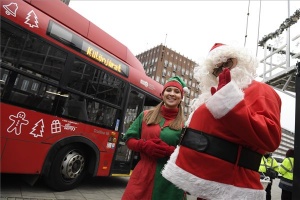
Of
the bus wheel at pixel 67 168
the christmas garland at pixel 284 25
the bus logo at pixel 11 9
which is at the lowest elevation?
the bus wheel at pixel 67 168

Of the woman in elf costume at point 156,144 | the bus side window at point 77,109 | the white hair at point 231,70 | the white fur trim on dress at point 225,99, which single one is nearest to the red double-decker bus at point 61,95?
the bus side window at point 77,109

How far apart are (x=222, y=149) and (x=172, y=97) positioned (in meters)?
1.27

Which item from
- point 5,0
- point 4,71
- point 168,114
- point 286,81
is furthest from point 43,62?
point 286,81

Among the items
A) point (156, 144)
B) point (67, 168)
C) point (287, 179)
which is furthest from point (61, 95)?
point (287, 179)

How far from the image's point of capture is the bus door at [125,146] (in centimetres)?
596

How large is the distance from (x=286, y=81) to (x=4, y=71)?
224 inches

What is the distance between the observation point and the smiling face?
8.63 ft

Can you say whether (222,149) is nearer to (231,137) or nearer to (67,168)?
(231,137)

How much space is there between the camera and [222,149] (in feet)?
4.74

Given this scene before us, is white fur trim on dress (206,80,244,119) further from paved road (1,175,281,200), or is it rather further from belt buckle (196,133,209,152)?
paved road (1,175,281,200)

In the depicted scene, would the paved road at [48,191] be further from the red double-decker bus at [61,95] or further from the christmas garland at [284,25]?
the christmas garland at [284,25]

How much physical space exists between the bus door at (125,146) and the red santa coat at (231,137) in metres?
4.52

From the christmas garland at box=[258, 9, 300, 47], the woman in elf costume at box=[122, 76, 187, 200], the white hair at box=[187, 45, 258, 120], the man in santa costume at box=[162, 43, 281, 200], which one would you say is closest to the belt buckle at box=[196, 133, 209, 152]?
the man in santa costume at box=[162, 43, 281, 200]

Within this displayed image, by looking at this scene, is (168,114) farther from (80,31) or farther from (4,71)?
(80,31)
